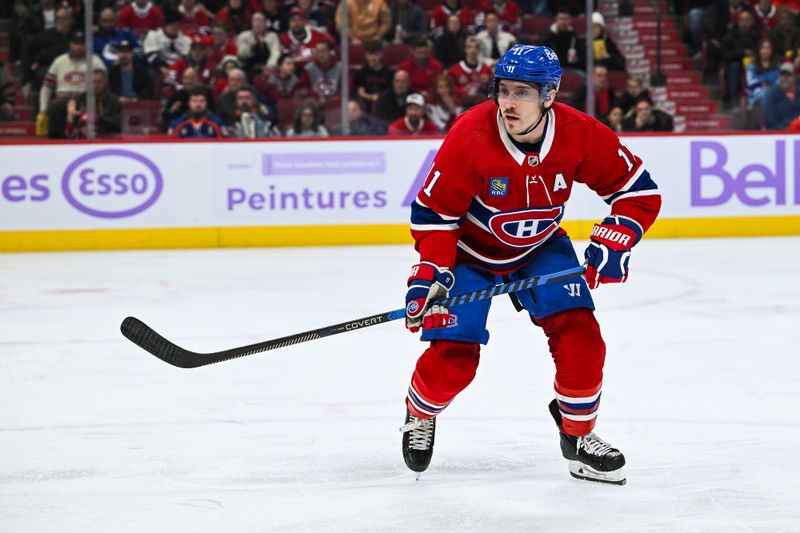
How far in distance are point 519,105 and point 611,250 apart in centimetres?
42

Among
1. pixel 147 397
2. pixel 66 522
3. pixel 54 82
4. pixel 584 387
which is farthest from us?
pixel 54 82

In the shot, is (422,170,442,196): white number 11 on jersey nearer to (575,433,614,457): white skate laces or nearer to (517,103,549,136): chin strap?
(517,103,549,136): chin strap

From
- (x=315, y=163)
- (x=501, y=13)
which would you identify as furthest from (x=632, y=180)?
(x=501, y=13)

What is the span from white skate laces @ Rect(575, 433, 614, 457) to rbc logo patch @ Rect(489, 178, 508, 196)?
64 cm

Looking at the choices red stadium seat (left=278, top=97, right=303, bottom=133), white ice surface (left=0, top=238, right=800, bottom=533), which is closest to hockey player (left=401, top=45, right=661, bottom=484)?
white ice surface (left=0, top=238, right=800, bottom=533)

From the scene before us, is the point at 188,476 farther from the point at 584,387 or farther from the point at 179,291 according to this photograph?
the point at 179,291

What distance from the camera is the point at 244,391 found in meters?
4.25

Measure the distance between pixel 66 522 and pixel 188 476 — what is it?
444mm

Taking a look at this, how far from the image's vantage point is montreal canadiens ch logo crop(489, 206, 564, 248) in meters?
3.09

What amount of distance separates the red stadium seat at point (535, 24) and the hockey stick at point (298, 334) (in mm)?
6566

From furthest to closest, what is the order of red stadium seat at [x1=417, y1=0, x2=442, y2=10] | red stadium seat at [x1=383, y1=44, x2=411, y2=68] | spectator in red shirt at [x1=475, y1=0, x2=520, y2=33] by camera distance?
spectator in red shirt at [x1=475, y1=0, x2=520, y2=33], red stadium seat at [x1=417, y1=0, x2=442, y2=10], red stadium seat at [x1=383, y1=44, x2=411, y2=68]

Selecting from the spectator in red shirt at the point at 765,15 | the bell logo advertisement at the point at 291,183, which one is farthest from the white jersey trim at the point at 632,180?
the spectator in red shirt at the point at 765,15

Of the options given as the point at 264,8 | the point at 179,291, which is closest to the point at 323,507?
the point at 179,291

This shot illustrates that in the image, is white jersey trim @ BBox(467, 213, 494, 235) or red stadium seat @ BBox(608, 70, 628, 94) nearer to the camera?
white jersey trim @ BBox(467, 213, 494, 235)
